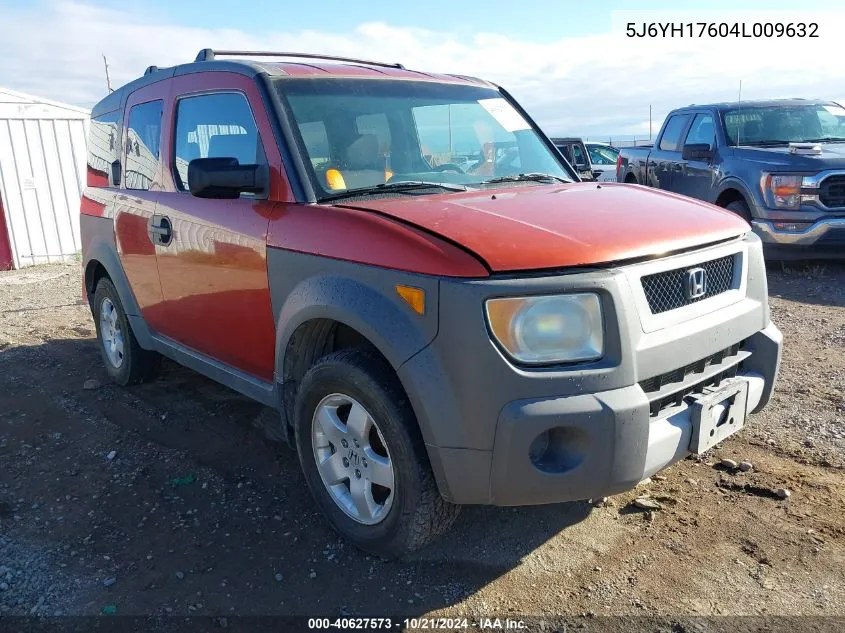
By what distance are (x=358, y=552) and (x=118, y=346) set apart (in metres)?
3.01

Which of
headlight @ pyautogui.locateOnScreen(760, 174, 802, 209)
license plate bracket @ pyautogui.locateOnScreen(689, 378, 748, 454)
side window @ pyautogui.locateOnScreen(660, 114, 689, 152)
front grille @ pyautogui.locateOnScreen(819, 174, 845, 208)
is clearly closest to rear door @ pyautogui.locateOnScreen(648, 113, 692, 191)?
side window @ pyautogui.locateOnScreen(660, 114, 689, 152)

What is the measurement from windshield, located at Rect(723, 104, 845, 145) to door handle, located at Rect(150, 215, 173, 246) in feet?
22.7

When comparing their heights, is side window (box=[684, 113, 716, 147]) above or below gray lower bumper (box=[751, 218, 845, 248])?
above

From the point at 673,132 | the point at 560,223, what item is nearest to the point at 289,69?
the point at 560,223

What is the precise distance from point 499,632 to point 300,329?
1.46m

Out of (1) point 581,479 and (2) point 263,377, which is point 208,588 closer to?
(2) point 263,377

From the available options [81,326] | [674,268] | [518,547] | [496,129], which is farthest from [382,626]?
[81,326]

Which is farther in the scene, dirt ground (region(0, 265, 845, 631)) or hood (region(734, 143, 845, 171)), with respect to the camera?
hood (region(734, 143, 845, 171))

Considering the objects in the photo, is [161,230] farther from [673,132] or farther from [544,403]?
[673,132]

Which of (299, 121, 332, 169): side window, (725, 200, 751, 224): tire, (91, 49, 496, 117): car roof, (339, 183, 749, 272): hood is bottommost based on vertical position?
(725, 200, 751, 224): tire

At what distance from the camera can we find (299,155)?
3.16 metres

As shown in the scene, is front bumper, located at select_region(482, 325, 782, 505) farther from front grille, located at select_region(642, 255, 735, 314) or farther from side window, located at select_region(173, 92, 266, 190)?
side window, located at select_region(173, 92, 266, 190)

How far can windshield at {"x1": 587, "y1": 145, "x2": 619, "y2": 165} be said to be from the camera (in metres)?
16.1

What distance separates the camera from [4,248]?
1141 centimetres
